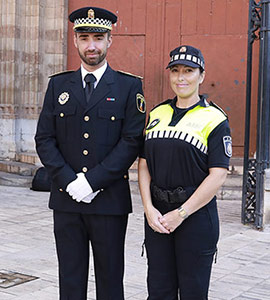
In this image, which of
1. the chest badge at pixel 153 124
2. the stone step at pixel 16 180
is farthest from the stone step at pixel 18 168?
the chest badge at pixel 153 124

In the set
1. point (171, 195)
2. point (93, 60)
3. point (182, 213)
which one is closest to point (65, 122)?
point (93, 60)

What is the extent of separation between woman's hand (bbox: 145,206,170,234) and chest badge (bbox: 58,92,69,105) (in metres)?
0.73

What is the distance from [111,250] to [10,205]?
496 cm

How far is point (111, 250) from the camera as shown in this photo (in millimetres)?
3098

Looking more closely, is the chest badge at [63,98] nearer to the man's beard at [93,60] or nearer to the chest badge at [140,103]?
the man's beard at [93,60]

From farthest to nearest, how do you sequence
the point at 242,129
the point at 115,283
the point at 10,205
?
the point at 242,129
the point at 10,205
the point at 115,283

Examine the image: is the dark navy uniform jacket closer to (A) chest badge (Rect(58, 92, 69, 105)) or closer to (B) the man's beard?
(A) chest badge (Rect(58, 92, 69, 105))

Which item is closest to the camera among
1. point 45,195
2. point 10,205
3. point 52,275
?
point 52,275

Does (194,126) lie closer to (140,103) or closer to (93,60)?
(140,103)

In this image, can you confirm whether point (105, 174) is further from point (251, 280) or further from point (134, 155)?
point (251, 280)

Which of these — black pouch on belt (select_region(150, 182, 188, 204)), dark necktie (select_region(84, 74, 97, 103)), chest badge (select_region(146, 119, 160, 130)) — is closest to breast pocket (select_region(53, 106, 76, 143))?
dark necktie (select_region(84, 74, 97, 103))

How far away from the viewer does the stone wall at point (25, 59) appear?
405 inches

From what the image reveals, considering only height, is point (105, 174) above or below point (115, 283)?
above

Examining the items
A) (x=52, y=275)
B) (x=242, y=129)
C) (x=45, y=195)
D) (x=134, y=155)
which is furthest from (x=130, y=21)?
(x=134, y=155)
